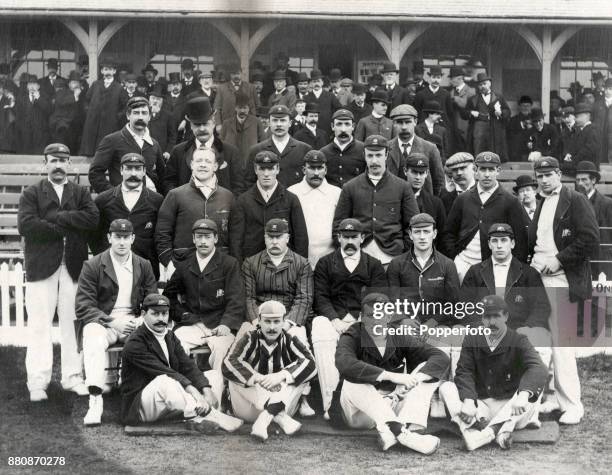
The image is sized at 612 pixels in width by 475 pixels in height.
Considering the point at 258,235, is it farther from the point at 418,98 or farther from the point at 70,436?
the point at 418,98

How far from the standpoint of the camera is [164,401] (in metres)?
5.34

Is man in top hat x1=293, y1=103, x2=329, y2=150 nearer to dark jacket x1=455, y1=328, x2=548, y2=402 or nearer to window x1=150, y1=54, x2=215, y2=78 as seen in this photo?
dark jacket x1=455, y1=328, x2=548, y2=402

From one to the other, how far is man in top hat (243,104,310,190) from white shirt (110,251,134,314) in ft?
3.85

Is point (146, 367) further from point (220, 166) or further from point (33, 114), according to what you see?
point (33, 114)

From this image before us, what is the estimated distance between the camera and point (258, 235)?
19.5 feet

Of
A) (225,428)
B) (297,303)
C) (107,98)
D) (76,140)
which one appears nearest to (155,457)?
(225,428)

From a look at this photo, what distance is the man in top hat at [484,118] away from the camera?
9.66m

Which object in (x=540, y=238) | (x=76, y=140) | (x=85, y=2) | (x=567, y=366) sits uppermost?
(x=85, y=2)

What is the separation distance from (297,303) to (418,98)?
407 cm

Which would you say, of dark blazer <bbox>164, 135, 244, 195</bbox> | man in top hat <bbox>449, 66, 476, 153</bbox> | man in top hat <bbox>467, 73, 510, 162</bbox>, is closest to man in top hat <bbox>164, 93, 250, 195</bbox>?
dark blazer <bbox>164, 135, 244, 195</bbox>

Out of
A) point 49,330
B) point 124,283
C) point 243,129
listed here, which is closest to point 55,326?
point 49,330

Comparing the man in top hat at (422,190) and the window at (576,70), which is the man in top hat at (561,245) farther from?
the window at (576,70)

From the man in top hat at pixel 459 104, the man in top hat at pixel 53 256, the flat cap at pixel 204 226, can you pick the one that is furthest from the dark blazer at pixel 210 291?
the man in top hat at pixel 459 104

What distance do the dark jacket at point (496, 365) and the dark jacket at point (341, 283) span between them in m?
0.68
